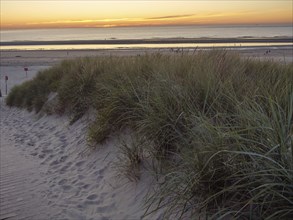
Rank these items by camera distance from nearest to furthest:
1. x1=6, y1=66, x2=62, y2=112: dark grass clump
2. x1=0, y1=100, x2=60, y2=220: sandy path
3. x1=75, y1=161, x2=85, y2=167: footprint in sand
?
x1=0, y1=100, x2=60, y2=220: sandy path, x1=75, y1=161, x2=85, y2=167: footprint in sand, x1=6, y1=66, x2=62, y2=112: dark grass clump

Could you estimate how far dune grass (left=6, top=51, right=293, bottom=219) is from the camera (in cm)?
278

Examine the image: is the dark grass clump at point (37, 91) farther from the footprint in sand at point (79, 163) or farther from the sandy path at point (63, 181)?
the footprint in sand at point (79, 163)

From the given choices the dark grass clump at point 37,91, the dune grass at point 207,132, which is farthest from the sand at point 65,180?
the dark grass clump at point 37,91

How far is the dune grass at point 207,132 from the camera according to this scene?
2.78 meters

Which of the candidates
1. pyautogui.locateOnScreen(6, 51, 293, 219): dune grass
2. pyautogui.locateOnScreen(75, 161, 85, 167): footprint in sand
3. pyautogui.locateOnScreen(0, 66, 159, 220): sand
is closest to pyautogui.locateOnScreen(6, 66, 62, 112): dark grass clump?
pyautogui.locateOnScreen(0, 66, 159, 220): sand

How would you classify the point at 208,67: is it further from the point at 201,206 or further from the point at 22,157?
the point at 22,157

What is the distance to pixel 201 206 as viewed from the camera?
3096mm

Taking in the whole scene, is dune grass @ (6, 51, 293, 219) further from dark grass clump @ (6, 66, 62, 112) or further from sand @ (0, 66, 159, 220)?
dark grass clump @ (6, 66, 62, 112)

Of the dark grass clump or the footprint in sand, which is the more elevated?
the dark grass clump

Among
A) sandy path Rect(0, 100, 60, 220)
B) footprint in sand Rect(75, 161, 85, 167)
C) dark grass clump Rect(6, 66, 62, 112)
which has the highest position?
dark grass clump Rect(6, 66, 62, 112)

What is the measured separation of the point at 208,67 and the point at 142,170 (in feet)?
8.00

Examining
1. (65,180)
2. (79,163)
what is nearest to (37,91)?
(79,163)

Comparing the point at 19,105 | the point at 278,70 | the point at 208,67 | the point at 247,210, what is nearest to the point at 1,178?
the point at 208,67

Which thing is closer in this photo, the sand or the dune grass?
the dune grass
